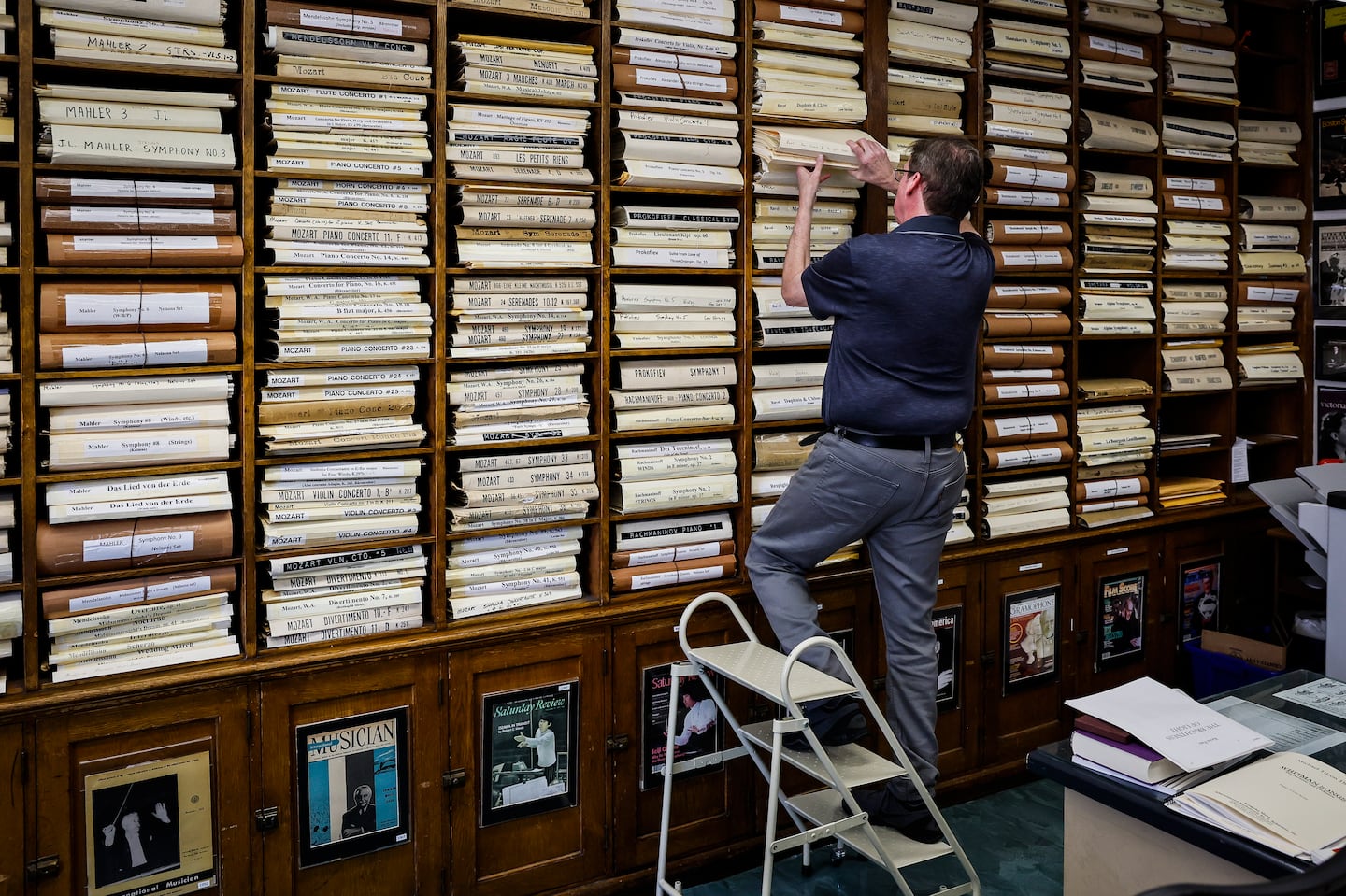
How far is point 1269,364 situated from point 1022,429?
1632 mm

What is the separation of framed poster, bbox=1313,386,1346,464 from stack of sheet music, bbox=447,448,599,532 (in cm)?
384

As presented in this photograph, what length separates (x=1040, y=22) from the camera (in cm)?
455

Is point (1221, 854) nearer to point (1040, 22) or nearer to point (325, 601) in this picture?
point (325, 601)

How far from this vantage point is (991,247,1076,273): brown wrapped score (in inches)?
173

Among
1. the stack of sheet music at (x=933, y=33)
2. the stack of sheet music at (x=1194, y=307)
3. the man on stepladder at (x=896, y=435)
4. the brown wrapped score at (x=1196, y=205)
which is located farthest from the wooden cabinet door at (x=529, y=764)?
the brown wrapped score at (x=1196, y=205)

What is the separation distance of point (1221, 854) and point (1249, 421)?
4303mm

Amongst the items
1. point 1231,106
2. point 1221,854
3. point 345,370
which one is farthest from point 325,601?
point 1231,106

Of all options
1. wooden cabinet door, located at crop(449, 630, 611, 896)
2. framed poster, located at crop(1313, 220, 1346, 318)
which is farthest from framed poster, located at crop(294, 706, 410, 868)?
framed poster, located at crop(1313, 220, 1346, 318)

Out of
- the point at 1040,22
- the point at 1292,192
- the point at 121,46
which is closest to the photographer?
the point at 121,46

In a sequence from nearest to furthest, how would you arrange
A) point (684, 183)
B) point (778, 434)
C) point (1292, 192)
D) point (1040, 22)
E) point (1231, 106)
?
point (684, 183) → point (778, 434) → point (1040, 22) → point (1231, 106) → point (1292, 192)

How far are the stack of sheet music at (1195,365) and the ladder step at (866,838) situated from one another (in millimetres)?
2589

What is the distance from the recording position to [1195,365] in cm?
504

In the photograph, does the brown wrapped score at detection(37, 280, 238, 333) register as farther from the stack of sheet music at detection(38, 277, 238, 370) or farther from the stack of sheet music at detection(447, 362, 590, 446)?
the stack of sheet music at detection(447, 362, 590, 446)

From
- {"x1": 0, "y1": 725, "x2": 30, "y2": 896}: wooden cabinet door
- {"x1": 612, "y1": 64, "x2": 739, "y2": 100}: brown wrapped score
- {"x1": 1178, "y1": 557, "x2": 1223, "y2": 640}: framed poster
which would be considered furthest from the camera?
{"x1": 1178, "y1": 557, "x2": 1223, "y2": 640}: framed poster
